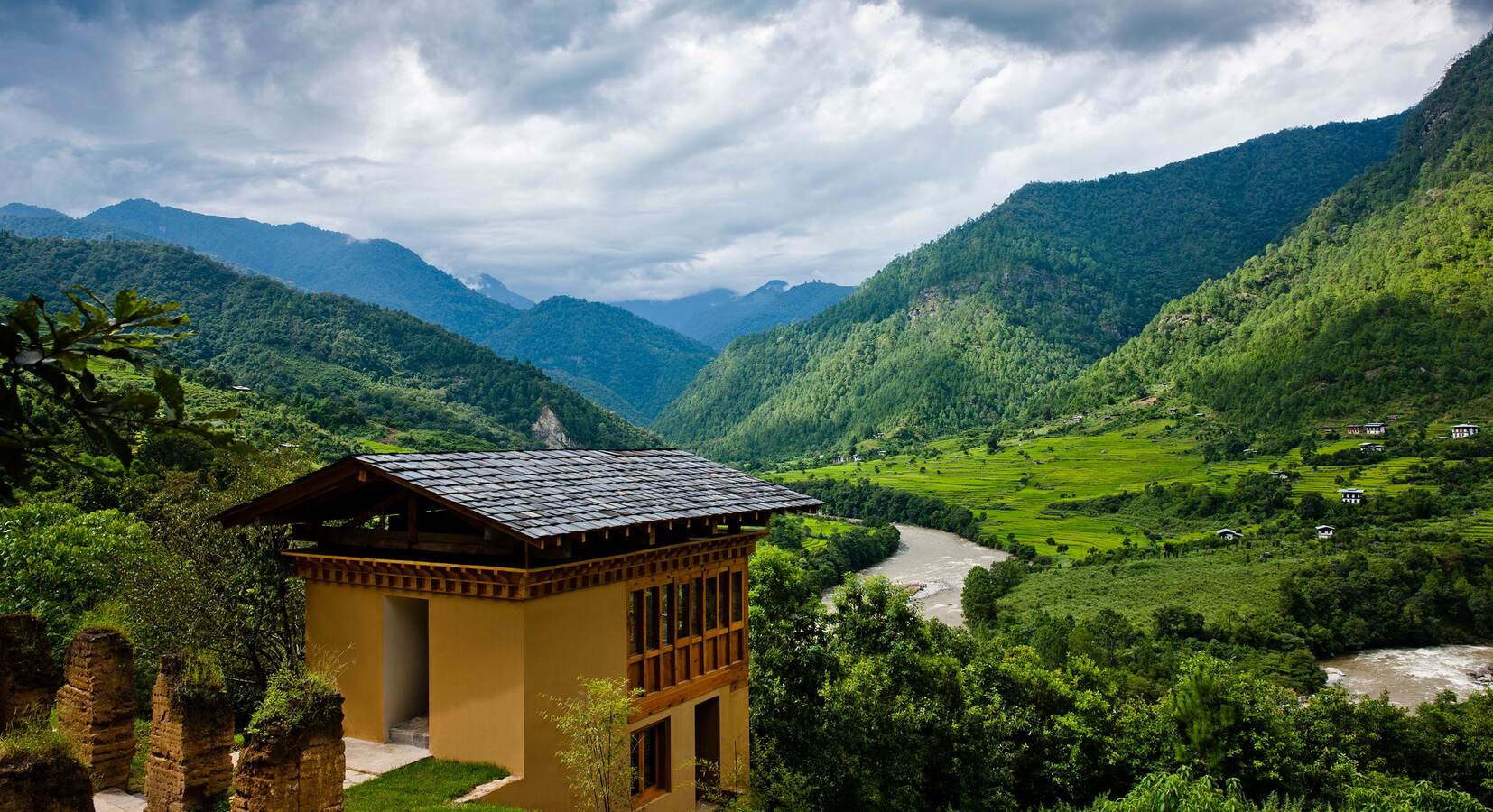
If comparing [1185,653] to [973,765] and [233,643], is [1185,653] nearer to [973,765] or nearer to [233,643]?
[973,765]

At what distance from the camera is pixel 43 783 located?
6301mm

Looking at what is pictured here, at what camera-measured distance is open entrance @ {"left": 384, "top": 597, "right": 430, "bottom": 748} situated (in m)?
11.8

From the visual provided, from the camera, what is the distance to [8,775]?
6.14m

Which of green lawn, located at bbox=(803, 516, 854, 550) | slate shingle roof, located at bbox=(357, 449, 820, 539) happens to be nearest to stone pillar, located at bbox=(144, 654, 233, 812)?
slate shingle roof, located at bbox=(357, 449, 820, 539)

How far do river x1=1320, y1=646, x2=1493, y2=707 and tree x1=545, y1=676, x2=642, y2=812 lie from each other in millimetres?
46600

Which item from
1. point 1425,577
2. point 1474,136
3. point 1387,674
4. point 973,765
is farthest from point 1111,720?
point 1474,136

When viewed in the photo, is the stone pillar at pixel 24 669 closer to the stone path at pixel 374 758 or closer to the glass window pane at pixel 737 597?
the stone path at pixel 374 758

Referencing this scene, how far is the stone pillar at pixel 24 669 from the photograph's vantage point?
943cm

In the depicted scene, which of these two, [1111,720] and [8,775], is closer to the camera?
[8,775]

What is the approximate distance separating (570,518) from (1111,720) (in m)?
19.3

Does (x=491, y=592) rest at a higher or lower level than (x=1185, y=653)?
higher

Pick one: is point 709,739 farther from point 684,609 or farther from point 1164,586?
point 1164,586

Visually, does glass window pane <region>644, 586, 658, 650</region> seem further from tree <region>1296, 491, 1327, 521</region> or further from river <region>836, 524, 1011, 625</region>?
tree <region>1296, 491, 1327, 521</region>

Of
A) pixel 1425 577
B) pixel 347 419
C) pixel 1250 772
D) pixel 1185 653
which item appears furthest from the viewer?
pixel 347 419
